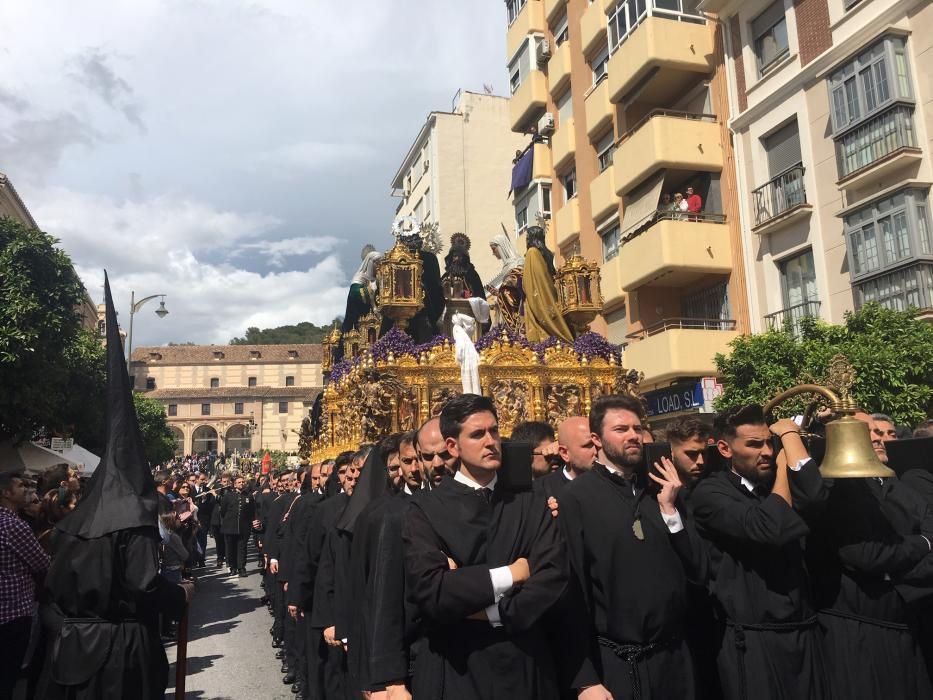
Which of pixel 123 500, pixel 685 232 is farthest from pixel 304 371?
pixel 123 500

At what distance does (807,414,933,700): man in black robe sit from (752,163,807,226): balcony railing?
41.5ft

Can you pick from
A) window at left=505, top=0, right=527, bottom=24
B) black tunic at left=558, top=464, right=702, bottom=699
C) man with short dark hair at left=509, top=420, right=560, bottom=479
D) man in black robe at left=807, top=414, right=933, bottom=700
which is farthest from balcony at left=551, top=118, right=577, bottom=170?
black tunic at left=558, top=464, right=702, bottom=699


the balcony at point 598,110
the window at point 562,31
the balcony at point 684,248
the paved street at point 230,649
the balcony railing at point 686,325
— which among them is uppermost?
the window at point 562,31

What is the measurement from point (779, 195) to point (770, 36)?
3.70m

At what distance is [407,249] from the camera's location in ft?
32.7

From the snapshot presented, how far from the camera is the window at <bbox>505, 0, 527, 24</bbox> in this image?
2595 cm

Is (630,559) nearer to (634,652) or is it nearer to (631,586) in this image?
(631,586)

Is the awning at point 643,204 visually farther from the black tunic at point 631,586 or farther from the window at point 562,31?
the black tunic at point 631,586

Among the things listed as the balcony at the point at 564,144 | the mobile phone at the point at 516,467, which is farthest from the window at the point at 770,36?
the mobile phone at the point at 516,467

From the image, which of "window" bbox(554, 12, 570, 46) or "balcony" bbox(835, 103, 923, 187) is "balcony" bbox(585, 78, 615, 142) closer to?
"window" bbox(554, 12, 570, 46)

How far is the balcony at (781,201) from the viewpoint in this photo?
14.8m

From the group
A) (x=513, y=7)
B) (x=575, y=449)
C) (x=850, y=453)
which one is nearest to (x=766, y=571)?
(x=850, y=453)

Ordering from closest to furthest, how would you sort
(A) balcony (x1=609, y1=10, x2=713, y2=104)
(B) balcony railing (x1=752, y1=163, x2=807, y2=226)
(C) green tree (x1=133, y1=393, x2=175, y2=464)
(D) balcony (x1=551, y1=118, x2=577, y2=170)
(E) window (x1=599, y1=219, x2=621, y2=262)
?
(B) balcony railing (x1=752, y1=163, x2=807, y2=226)
(A) balcony (x1=609, y1=10, x2=713, y2=104)
(E) window (x1=599, y1=219, x2=621, y2=262)
(D) balcony (x1=551, y1=118, x2=577, y2=170)
(C) green tree (x1=133, y1=393, x2=175, y2=464)

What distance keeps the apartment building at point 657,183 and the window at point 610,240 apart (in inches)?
1.7
